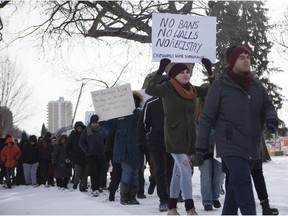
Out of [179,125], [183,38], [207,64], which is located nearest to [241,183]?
[179,125]

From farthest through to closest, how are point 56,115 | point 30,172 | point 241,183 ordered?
point 56,115
point 30,172
point 241,183

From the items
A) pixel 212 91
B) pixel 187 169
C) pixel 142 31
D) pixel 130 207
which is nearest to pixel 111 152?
pixel 130 207

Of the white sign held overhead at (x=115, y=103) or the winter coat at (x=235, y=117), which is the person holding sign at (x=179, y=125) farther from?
the white sign held overhead at (x=115, y=103)

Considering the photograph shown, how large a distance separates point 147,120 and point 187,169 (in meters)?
1.53

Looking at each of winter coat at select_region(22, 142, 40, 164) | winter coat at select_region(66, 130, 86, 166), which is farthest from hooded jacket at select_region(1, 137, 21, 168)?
winter coat at select_region(66, 130, 86, 166)

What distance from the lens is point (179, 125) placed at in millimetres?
5938

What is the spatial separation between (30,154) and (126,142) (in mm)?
8872

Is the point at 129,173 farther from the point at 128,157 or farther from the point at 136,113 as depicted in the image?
the point at 136,113

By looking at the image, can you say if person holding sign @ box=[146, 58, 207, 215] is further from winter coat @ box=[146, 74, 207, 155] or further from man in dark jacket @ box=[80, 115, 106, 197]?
man in dark jacket @ box=[80, 115, 106, 197]

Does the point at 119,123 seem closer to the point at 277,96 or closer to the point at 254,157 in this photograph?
the point at 254,157

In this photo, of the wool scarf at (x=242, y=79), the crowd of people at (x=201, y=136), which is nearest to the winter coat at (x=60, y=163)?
the crowd of people at (x=201, y=136)

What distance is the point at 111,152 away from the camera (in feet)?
29.1

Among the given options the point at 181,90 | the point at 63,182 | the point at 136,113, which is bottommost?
the point at 63,182

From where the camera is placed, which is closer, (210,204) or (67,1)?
(210,204)
